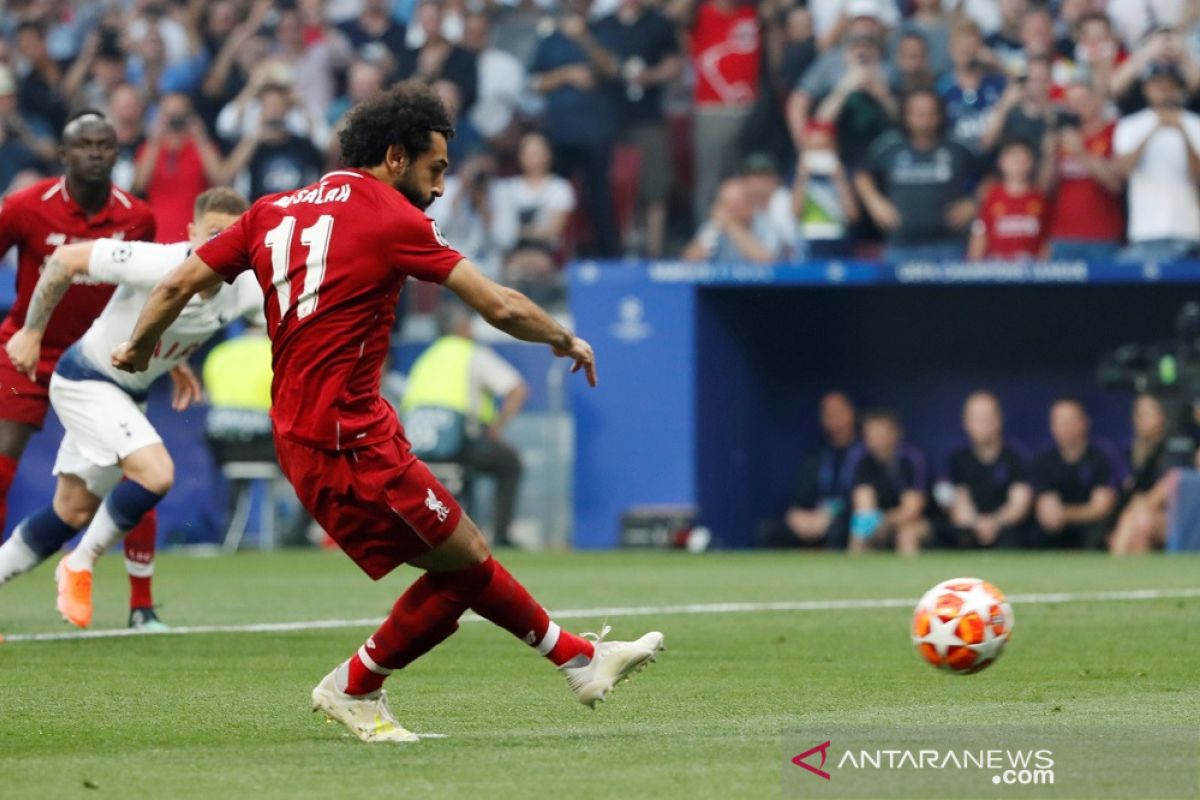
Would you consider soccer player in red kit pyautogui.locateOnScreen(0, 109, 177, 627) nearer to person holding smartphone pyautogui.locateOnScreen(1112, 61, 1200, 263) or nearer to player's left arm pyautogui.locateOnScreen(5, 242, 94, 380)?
player's left arm pyautogui.locateOnScreen(5, 242, 94, 380)

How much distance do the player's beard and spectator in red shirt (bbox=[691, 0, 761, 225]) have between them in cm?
1277

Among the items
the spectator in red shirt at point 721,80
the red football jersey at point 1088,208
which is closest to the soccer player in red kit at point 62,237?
the red football jersey at point 1088,208

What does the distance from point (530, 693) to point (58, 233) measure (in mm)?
4069

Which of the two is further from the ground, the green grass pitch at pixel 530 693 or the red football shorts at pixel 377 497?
the red football shorts at pixel 377 497

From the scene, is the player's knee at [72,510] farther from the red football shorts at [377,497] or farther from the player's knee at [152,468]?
the red football shorts at [377,497]

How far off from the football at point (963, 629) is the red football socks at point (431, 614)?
4.95ft

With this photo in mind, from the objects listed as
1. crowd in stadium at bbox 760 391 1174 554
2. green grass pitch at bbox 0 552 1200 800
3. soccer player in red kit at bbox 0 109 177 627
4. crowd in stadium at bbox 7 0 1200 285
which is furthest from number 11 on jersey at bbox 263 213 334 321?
crowd in stadium at bbox 760 391 1174 554

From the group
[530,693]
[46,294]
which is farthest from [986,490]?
[530,693]

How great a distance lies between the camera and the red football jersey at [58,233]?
10.9m

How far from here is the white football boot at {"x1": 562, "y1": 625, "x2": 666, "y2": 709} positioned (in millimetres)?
7027

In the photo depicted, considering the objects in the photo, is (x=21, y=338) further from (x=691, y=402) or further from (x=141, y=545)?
(x=691, y=402)

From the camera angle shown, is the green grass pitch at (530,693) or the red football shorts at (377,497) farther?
the red football shorts at (377,497)

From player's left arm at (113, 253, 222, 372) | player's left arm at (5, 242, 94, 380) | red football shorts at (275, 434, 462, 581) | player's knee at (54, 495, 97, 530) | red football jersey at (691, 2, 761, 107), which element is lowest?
player's knee at (54, 495, 97, 530)

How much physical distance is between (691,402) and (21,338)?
33.3 feet
